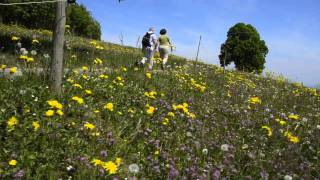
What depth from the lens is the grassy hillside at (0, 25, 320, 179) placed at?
5648 millimetres

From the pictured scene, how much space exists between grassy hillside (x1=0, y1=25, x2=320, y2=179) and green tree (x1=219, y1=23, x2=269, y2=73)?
193ft

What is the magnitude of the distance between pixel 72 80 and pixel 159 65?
954 cm

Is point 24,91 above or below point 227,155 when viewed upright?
above

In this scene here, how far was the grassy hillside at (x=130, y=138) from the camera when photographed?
565 cm

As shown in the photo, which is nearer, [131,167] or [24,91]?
[131,167]

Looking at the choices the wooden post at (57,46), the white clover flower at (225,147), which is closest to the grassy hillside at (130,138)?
the white clover flower at (225,147)

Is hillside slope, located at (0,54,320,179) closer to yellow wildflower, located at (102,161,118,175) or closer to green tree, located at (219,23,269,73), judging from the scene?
yellow wildflower, located at (102,161,118,175)

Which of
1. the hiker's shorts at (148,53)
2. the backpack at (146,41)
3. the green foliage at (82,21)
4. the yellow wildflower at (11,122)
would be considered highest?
the green foliage at (82,21)

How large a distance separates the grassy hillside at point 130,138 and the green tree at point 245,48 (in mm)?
58786

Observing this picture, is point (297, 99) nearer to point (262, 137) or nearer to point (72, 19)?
point (262, 137)

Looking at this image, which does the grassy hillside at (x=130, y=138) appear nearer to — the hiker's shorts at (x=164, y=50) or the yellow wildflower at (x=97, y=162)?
the yellow wildflower at (x=97, y=162)

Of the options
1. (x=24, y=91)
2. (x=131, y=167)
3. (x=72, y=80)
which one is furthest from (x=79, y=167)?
(x=72, y=80)

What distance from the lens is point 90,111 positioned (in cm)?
757

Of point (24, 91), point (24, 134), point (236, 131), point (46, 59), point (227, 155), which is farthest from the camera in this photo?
point (46, 59)
